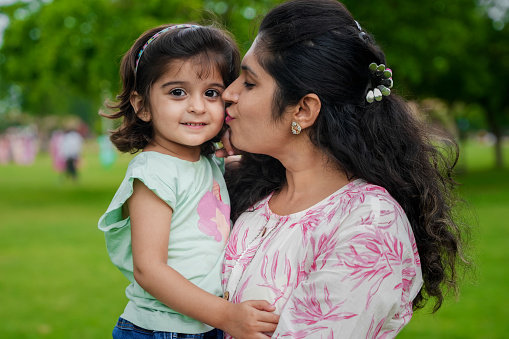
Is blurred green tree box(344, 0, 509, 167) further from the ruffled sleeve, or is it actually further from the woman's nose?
the ruffled sleeve

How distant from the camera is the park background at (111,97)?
5785mm

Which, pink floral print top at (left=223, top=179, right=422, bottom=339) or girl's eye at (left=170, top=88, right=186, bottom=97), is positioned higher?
girl's eye at (left=170, top=88, right=186, bottom=97)

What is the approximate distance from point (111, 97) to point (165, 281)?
40.1ft

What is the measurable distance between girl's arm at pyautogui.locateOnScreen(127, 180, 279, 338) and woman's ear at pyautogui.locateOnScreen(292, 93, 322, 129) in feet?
1.86

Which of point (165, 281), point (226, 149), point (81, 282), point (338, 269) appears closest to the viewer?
point (338, 269)

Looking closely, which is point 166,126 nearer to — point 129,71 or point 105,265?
point 129,71

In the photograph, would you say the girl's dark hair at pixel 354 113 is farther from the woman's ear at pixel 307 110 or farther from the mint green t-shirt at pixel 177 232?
the mint green t-shirt at pixel 177 232

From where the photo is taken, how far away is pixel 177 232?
2.22 metres

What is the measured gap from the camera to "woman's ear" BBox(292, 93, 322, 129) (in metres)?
2.12

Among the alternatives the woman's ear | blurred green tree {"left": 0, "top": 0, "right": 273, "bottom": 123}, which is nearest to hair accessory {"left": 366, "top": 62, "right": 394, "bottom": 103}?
the woman's ear

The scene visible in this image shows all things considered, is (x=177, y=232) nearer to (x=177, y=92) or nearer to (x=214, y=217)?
(x=214, y=217)

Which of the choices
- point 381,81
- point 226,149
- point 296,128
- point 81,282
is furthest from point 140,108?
point 81,282

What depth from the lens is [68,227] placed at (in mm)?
11234

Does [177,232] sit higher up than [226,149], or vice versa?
[226,149]
